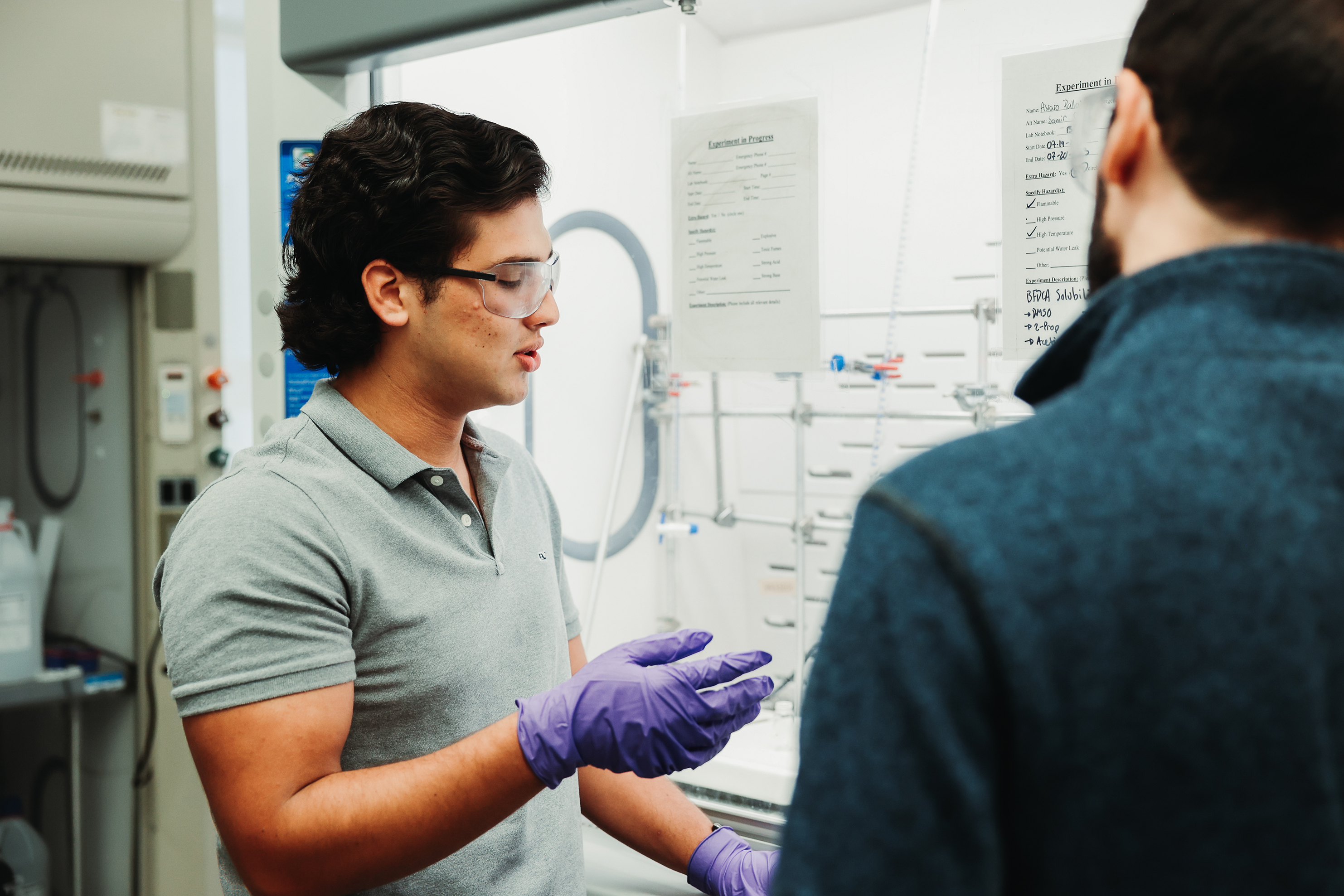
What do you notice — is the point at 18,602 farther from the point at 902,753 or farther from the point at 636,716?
the point at 902,753

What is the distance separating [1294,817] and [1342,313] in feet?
0.70

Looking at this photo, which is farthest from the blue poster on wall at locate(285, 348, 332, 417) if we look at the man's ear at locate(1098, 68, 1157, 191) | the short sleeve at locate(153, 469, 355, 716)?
the man's ear at locate(1098, 68, 1157, 191)

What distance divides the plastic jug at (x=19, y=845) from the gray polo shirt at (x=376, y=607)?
5.14 feet

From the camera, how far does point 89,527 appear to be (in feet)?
7.19

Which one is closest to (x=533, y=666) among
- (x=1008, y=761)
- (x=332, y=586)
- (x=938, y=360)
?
(x=332, y=586)

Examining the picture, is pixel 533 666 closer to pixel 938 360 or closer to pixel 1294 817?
pixel 1294 817

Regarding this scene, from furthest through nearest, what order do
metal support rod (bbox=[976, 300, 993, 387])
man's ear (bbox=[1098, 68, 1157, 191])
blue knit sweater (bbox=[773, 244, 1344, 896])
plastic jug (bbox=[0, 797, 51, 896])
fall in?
1. plastic jug (bbox=[0, 797, 51, 896])
2. metal support rod (bbox=[976, 300, 993, 387])
3. man's ear (bbox=[1098, 68, 1157, 191])
4. blue knit sweater (bbox=[773, 244, 1344, 896])

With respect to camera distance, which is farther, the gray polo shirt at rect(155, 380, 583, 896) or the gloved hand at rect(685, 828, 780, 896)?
the gloved hand at rect(685, 828, 780, 896)

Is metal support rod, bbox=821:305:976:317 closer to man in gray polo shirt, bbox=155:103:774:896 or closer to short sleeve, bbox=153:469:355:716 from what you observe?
man in gray polo shirt, bbox=155:103:774:896

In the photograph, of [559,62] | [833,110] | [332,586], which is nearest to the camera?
[332,586]

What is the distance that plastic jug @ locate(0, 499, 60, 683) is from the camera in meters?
A: 2.04

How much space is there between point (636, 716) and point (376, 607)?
0.27m

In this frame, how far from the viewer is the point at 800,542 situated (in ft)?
5.75

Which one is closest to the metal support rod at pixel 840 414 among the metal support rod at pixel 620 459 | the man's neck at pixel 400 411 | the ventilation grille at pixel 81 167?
the metal support rod at pixel 620 459
